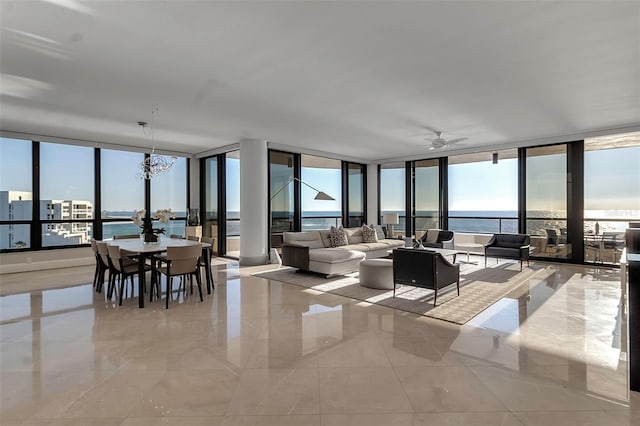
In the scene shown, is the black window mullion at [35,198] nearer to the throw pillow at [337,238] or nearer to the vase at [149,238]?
the vase at [149,238]

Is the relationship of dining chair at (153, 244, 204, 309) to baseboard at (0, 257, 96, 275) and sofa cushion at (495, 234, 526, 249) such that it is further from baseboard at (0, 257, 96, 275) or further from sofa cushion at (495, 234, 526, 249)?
sofa cushion at (495, 234, 526, 249)

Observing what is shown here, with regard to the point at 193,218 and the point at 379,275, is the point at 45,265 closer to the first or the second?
the point at 193,218

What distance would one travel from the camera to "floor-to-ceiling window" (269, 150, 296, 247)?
8625mm

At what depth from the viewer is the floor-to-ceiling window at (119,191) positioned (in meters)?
8.33

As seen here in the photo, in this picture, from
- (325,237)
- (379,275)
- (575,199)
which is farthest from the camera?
(325,237)

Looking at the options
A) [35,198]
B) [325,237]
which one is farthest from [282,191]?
[35,198]

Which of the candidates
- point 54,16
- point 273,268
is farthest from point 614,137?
point 54,16

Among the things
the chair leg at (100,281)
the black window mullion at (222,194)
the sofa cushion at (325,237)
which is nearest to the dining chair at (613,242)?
the sofa cushion at (325,237)

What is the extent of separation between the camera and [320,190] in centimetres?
1025

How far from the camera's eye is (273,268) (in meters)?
7.45

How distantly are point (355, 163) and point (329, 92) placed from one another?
6.45 metres

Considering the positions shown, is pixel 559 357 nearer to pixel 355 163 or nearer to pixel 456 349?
pixel 456 349

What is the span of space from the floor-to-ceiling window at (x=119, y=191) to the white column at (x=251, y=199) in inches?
124

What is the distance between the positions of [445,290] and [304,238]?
3130 millimetres
